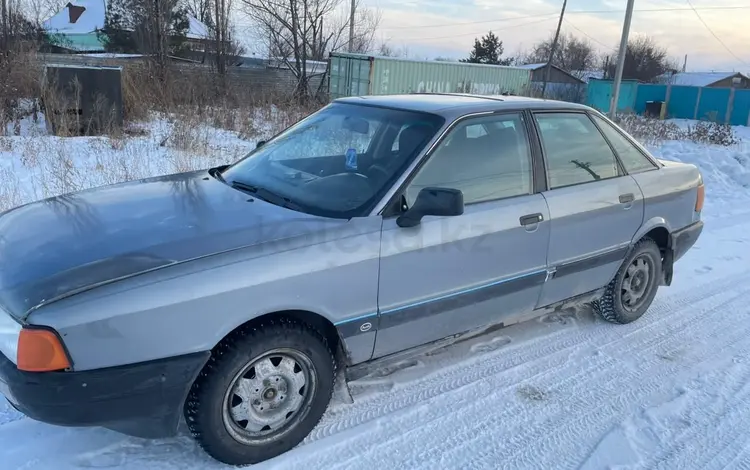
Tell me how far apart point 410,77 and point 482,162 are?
63.8 feet

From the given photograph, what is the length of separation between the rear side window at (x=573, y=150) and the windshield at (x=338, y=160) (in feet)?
3.04

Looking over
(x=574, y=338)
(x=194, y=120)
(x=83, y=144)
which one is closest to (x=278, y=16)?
(x=194, y=120)

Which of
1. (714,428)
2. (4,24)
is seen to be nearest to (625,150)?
(714,428)

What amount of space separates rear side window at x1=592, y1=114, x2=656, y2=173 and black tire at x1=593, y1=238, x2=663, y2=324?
582mm

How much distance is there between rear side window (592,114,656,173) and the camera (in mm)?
4328

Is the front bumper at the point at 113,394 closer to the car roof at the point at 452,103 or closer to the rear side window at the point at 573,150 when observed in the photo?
the car roof at the point at 452,103

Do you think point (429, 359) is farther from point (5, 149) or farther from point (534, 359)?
point (5, 149)

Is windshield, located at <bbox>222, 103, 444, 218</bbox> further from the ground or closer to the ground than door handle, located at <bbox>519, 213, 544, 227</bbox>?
further from the ground

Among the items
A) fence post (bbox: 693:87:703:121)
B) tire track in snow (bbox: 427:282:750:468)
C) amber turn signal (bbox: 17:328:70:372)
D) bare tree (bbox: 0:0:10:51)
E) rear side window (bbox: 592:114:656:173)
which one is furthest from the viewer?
fence post (bbox: 693:87:703:121)

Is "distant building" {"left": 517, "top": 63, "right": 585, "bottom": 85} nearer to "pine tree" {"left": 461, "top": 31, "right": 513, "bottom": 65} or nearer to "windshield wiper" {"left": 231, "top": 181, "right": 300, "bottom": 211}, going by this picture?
"pine tree" {"left": 461, "top": 31, "right": 513, "bottom": 65}

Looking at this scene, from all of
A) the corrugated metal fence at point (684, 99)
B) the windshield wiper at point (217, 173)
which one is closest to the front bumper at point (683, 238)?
the windshield wiper at point (217, 173)

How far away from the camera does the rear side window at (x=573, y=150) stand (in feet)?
12.6

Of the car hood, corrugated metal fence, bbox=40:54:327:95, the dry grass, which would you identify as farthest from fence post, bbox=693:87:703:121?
the car hood

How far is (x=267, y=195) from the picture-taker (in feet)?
10.9
